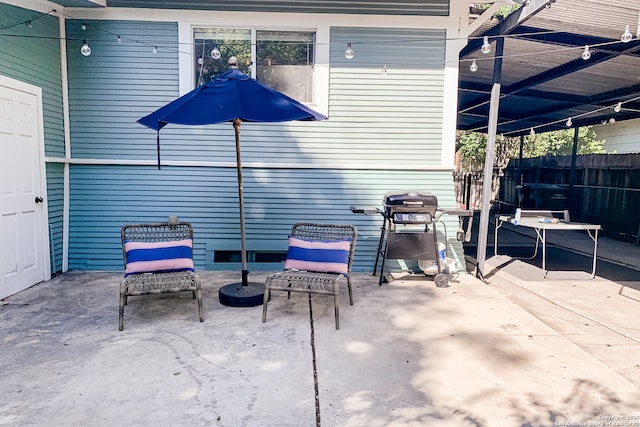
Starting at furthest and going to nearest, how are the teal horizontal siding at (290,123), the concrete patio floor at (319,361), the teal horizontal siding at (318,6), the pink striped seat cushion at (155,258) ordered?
the teal horizontal siding at (290,123)
the teal horizontal siding at (318,6)
the pink striped seat cushion at (155,258)
the concrete patio floor at (319,361)

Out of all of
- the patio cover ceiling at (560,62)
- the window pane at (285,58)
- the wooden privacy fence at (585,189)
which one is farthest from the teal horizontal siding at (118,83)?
the wooden privacy fence at (585,189)

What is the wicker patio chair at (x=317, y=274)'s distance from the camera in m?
3.58

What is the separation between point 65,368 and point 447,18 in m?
5.26

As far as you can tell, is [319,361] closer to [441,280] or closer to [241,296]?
[241,296]

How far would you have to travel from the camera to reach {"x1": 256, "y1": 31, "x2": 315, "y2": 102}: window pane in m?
5.20

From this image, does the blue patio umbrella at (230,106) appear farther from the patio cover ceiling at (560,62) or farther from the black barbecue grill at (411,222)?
the patio cover ceiling at (560,62)

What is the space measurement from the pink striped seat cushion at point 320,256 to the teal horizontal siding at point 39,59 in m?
3.22

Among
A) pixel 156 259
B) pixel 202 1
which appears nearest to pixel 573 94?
pixel 202 1

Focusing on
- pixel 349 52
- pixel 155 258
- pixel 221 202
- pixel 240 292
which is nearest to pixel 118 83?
pixel 221 202

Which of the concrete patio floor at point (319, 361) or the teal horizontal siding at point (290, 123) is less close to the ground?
the teal horizontal siding at point (290, 123)

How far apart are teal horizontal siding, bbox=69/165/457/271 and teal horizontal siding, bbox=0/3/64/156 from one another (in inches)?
21.9

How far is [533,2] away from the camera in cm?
421

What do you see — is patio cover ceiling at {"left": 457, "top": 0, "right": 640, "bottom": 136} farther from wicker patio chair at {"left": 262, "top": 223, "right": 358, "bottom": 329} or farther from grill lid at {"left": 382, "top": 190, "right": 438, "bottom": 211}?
wicker patio chair at {"left": 262, "top": 223, "right": 358, "bottom": 329}

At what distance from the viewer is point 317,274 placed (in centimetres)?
388
